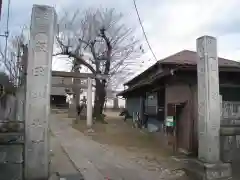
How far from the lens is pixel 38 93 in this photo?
20.0 ft

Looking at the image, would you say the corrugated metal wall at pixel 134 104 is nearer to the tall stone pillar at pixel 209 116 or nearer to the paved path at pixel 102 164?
the paved path at pixel 102 164

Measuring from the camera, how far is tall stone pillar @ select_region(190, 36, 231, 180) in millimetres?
7258

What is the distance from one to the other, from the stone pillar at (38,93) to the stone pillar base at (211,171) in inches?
154

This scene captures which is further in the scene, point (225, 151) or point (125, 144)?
point (125, 144)

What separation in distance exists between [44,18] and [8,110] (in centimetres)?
226

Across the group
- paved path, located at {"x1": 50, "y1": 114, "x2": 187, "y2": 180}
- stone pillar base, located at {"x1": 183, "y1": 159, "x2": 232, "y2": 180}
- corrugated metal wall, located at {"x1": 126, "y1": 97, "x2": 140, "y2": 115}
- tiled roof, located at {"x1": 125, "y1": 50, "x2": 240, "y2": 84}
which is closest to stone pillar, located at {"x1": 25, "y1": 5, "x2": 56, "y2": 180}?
paved path, located at {"x1": 50, "y1": 114, "x2": 187, "y2": 180}

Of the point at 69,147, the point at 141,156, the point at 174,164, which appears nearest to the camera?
the point at 174,164

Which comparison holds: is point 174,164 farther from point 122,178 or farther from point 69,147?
point 69,147

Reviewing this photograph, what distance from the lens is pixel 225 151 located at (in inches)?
304

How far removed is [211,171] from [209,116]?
4.62 ft

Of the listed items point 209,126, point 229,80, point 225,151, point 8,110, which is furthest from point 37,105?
point 229,80

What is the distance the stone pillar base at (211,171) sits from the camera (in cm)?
708

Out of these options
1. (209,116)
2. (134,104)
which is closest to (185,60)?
(209,116)

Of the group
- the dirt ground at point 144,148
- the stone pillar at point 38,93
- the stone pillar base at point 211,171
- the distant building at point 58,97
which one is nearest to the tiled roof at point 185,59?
the dirt ground at point 144,148
